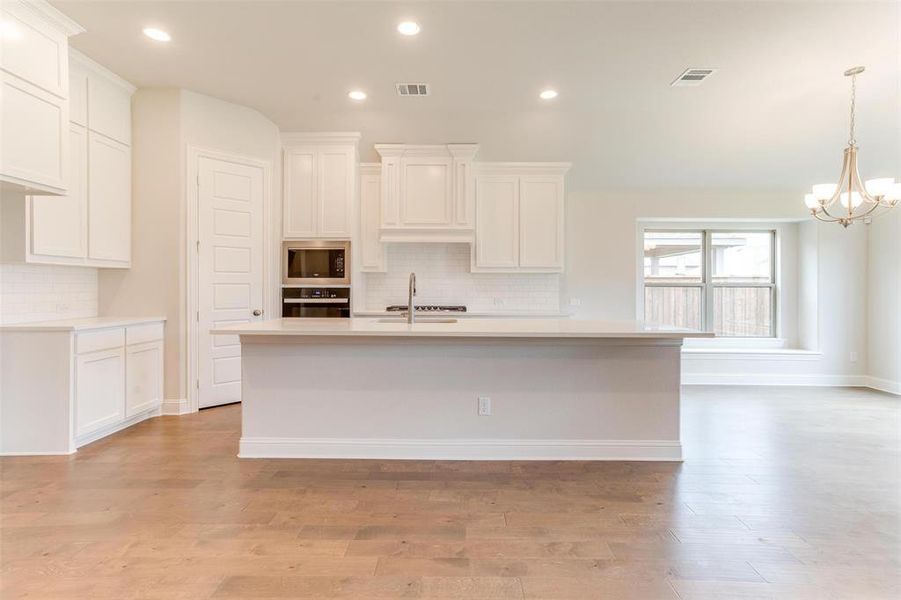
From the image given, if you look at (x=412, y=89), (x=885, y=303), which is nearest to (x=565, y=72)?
(x=412, y=89)

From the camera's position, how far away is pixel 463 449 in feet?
10.2

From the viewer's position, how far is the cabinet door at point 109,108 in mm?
3756

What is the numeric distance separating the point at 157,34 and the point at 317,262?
7.80ft

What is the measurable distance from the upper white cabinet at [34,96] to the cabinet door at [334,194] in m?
2.24

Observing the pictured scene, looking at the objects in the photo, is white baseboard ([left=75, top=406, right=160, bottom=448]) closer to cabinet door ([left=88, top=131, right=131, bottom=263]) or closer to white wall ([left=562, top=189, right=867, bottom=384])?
cabinet door ([left=88, top=131, right=131, bottom=263])

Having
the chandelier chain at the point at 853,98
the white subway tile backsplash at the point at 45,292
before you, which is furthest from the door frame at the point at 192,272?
the chandelier chain at the point at 853,98

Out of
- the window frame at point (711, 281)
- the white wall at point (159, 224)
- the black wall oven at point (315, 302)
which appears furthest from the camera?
the window frame at point (711, 281)

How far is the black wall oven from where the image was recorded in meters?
4.92

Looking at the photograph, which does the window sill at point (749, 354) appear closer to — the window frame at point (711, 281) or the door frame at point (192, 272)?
the window frame at point (711, 281)

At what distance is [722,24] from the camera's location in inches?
120

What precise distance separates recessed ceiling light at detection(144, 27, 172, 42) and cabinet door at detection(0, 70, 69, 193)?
759 millimetres

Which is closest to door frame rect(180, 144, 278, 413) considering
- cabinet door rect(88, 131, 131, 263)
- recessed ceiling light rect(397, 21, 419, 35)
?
cabinet door rect(88, 131, 131, 263)

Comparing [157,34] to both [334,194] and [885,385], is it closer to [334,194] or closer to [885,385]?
[334,194]

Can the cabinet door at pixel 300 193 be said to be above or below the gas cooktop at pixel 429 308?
above
